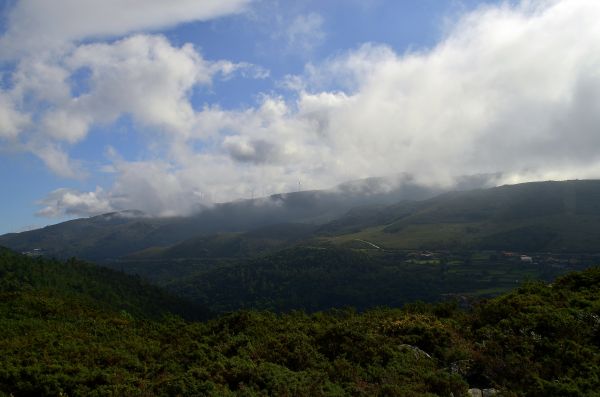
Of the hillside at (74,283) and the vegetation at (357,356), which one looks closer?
the vegetation at (357,356)

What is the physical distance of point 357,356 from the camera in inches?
973

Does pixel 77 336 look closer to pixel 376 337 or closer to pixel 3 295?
pixel 376 337

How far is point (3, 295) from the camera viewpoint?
67500 millimetres

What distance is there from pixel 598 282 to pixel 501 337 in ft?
58.9

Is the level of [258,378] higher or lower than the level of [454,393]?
higher

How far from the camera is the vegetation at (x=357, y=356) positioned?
19.5 metres

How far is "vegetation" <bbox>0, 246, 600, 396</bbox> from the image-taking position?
19.5 m

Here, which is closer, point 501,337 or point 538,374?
point 538,374

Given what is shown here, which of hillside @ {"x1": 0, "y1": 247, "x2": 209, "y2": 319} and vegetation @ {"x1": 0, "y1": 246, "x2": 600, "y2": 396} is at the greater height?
vegetation @ {"x1": 0, "y1": 246, "x2": 600, "y2": 396}

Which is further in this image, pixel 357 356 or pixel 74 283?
pixel 74 283

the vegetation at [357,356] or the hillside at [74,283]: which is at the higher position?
the vegetation at [357,356]

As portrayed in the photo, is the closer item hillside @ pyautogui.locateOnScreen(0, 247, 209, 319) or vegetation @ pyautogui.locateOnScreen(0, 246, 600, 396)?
vegetation @ pyautogui.locateOnScreen(0, 246, 600, 396)

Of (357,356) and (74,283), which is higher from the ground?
(357,356)

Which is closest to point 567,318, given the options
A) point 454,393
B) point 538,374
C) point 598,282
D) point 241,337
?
point 538,374
